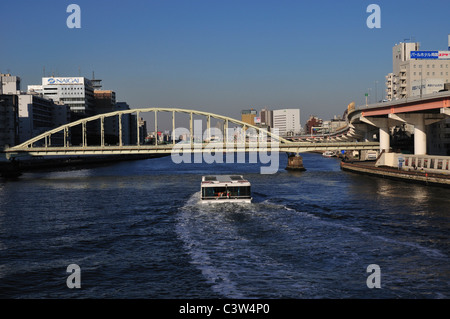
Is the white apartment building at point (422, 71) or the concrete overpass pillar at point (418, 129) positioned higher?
the white apartment building at point (422, 71)

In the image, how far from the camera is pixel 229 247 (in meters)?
32.9

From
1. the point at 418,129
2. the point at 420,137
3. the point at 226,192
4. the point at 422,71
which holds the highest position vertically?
the point at 422,71

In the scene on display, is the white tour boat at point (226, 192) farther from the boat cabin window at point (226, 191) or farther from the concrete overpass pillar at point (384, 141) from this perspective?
the concrete overpass pillar at point (384, 141)

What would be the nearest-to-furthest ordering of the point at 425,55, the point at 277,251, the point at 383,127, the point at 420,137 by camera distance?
the point at 277,251 < the point at 420,137 < the point at 383,127 < the point at 425,55

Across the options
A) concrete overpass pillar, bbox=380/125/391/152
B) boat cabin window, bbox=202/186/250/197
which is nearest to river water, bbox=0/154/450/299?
boat cabin window, bbox=202/186/250/197

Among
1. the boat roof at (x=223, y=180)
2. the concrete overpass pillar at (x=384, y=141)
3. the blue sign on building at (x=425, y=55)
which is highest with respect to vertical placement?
the blue sign on building at (x=425, y=55)

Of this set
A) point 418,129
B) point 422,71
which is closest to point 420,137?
point 418,129

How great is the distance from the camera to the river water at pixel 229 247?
24672 mm

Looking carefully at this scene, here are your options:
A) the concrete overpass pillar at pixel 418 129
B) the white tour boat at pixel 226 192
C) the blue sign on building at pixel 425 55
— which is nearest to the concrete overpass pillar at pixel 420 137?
the concrete overpass pillar at pixel 418 129

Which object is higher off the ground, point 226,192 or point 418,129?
point 418,129

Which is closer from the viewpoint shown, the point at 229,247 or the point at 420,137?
the point at 229,247

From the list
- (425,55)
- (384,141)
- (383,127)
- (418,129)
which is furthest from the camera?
(425,55)

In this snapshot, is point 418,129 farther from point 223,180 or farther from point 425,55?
point 425,55

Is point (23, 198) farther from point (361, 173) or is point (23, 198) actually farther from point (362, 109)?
point (362, 109)
